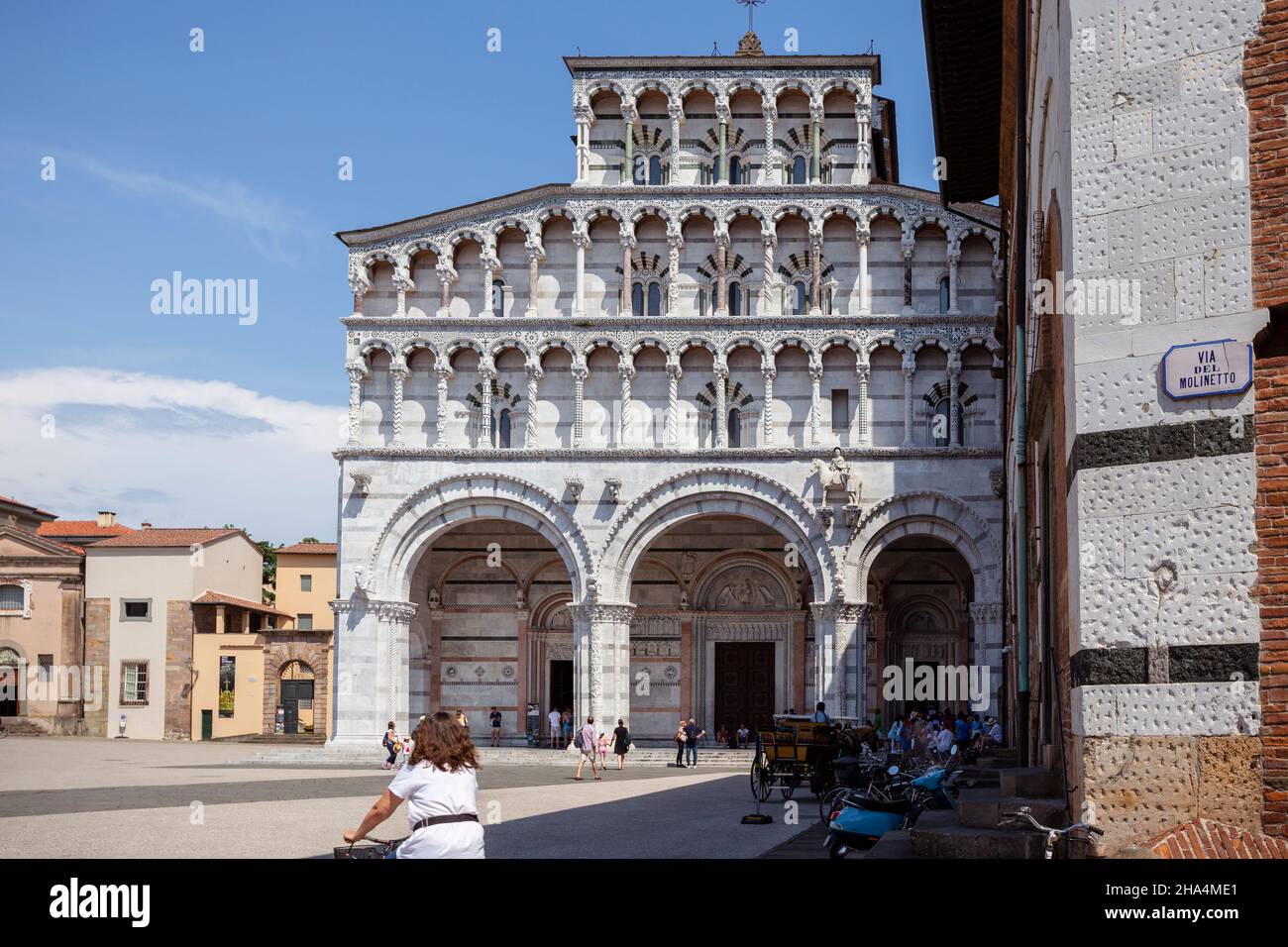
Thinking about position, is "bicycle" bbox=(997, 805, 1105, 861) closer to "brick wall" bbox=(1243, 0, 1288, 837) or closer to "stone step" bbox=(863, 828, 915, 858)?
"brick wall" bbox=(1243, 0, 1288, 837)

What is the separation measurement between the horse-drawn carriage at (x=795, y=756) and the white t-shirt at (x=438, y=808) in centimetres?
1430

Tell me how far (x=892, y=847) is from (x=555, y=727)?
2535cm

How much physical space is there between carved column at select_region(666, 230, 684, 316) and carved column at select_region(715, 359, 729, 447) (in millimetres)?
1779

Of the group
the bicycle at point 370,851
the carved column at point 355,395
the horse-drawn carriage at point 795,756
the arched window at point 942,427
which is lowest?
the horse-drawn carriage at point 795,756

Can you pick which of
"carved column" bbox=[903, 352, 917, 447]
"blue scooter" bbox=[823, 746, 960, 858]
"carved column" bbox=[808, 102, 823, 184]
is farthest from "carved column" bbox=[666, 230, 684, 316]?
"blue scooter" bbox=[823, 746, 960, 858]

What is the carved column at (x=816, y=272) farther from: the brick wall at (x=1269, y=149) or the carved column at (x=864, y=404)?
the brick wall at (x=1269, y=149)

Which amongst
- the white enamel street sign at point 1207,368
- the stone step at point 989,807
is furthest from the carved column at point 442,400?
the white enamel street sign at point 1207,368

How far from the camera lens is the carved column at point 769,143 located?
36562 millimetres

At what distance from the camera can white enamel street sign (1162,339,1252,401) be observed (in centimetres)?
805

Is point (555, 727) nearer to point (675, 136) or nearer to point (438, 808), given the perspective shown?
point (675, 136)
